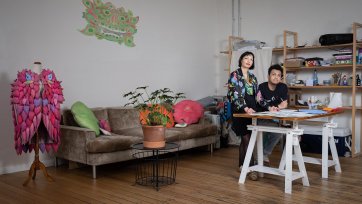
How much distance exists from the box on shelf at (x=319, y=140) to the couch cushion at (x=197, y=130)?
1312 millimetres

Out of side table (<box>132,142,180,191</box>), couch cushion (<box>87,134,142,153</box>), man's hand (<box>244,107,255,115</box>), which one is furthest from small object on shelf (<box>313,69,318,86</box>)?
couch cushion (<box>87,134,142,153</box>)

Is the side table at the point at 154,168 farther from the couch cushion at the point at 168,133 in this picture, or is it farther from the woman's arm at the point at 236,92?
the woman's arm at the point at 236,92

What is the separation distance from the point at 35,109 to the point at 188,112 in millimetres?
2377

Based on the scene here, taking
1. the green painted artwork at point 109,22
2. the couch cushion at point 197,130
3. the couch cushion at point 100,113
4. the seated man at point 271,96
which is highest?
the green painted artwork at point 109,22

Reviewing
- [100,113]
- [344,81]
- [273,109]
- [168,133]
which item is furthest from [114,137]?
[344,81]

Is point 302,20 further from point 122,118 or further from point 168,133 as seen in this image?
point 122,118

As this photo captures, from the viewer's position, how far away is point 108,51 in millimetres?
5238

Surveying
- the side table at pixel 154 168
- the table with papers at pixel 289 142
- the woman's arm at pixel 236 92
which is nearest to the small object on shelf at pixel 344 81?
the table with papers at pixel 289 142

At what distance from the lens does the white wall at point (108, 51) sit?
14.1 ft

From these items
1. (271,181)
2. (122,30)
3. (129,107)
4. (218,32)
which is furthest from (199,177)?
(218,32)

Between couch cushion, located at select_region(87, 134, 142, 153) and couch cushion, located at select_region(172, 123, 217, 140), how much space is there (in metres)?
0.89

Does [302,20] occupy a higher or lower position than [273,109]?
higher

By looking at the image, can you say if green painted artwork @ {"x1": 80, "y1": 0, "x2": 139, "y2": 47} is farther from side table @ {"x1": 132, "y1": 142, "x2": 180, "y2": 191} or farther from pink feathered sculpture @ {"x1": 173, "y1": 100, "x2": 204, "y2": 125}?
side table @ {"x1": 132, "y1": 142, "x2": 180, "y2": 191}

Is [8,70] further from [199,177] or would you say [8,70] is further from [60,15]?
[199,177]
